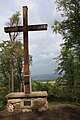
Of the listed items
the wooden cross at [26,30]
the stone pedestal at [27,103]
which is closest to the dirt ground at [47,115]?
the stone pedestal at [27,103]

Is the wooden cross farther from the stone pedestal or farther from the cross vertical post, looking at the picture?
the stone pedestal

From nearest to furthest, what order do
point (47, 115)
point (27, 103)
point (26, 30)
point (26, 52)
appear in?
point (47, 115)
point (27, 103)
point (26, 52)
point (26, 30)

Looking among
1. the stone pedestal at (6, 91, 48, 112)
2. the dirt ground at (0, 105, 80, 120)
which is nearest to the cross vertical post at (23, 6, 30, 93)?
the stone pedestal at (6, 91, 48, 112)

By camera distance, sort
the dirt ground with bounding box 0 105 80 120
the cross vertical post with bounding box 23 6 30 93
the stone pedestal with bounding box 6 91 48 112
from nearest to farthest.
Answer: the dirt ground with bounding box 0 105 80 120
the stone pedestal with bounding box 6 91 48 112
the cross vertical post with bounding box 23 6 30 93

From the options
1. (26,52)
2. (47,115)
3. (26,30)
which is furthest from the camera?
(26,30)

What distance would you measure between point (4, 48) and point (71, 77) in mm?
7717

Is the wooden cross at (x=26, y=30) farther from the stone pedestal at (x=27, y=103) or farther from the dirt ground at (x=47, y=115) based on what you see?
the dirt ground at (x=47, y=115)

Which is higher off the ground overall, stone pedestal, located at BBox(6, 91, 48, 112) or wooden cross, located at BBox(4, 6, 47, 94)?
wooden cross, located at BBox(4, 6, 47, 94)

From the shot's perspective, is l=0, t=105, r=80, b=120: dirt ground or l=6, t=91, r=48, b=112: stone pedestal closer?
l=0, t=105, r=80, b=120: dirt ground

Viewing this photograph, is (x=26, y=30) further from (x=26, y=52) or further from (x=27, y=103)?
(x=27, y=103)

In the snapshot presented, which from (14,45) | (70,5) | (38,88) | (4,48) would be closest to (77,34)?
(70,5)

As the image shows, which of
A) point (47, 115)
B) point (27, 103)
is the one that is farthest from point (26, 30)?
point (47, 115)

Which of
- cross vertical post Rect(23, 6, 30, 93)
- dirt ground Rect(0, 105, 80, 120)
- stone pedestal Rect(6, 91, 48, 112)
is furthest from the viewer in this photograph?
cross vertical post Rect(23, 6, 30, 93)

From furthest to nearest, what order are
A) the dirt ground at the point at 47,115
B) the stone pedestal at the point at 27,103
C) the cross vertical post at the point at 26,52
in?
the cross vertical post at the point at 26,52 < the stone pedestal at the point at 27,103 < the dirt ground at the point at 47,115
